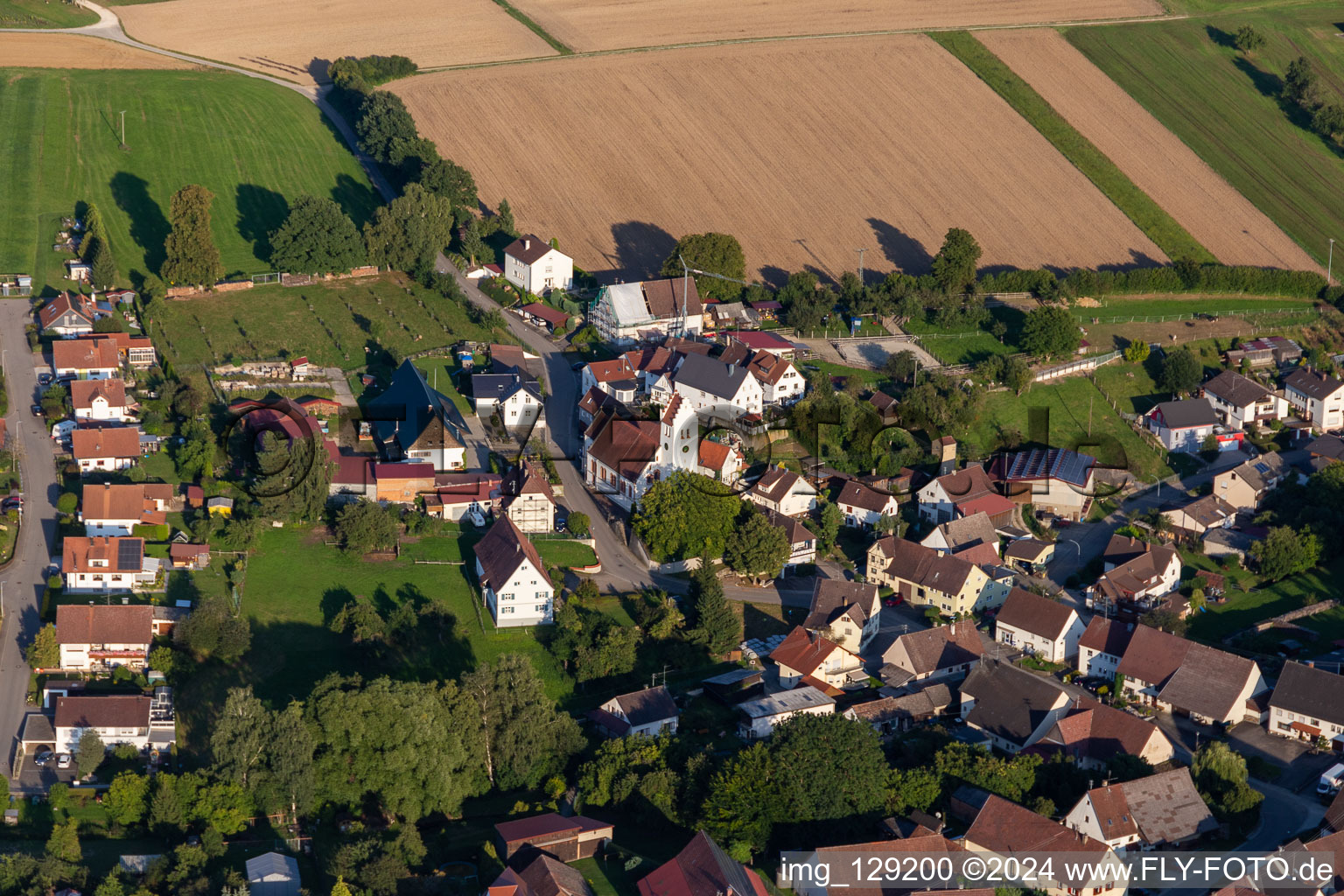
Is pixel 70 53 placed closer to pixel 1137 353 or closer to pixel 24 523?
pixel 24 523

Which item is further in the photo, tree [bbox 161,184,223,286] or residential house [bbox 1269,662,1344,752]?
tree [bbox 161,184,223,286]

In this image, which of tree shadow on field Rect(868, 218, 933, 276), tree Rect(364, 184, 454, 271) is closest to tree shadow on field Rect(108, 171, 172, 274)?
tree Rect(364, 184, 454, 271)

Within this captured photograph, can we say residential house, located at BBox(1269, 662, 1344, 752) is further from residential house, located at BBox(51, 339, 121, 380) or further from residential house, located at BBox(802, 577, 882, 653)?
residential house, located at BBox(51, 339, 121, 380)

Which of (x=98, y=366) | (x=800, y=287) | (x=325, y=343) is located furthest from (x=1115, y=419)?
(x=98, y=366)

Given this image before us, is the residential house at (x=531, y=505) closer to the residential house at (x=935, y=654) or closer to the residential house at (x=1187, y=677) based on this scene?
the residential house at (x=935, y=654)

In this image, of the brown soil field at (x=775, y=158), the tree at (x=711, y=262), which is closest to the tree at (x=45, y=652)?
the tree at (x=711, y=262)

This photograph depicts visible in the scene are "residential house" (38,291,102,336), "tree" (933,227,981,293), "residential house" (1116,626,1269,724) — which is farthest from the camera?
"tree" (933,227,981,293)
